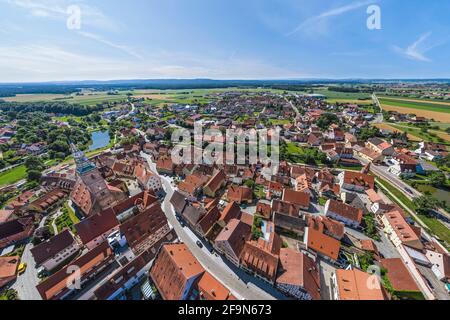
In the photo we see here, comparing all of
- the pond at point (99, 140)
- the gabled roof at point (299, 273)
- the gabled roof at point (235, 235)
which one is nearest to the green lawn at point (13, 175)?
the pond at point (99, 140)

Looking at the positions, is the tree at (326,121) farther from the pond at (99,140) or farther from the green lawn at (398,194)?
the pond at (99,140)

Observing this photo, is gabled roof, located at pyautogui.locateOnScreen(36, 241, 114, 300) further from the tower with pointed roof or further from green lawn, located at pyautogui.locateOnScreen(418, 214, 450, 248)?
green lawn, located at pyautogui.locateOnScreen(418, 214, 450, 248)

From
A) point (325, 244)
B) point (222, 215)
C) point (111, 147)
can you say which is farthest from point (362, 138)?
point (111, 147)

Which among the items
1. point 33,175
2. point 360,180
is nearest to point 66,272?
point 33,175

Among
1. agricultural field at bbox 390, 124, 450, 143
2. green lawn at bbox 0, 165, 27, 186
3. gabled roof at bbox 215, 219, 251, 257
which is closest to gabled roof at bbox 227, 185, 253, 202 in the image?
gabled roof at bbox 215, 219, 251, 257

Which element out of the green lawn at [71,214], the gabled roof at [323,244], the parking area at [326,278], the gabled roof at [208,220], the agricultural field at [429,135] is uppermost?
the agricultural field at [429,135]
